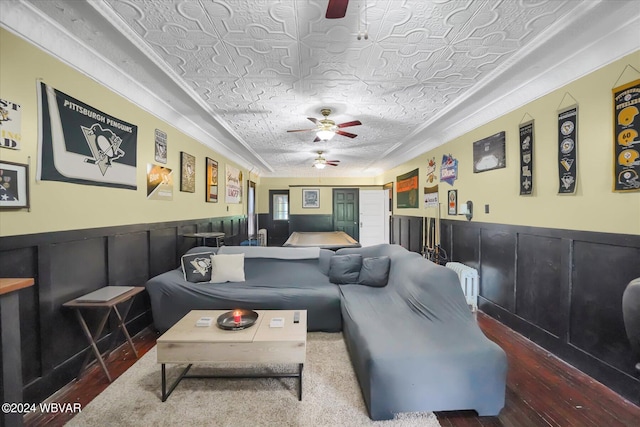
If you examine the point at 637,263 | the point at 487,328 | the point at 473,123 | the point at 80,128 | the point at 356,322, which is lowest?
the point at 487,328

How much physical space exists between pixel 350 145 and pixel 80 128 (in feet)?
14.0

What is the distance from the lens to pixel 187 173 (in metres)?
4.04

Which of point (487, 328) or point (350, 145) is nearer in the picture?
point (487, 328)

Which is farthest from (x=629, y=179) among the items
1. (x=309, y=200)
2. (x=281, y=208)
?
(x=281, y=208)

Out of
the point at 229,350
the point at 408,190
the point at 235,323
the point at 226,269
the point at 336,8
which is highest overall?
the point at 336,8

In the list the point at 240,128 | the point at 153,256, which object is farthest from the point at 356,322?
the point at 240,128

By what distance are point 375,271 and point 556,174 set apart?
6.57 feet

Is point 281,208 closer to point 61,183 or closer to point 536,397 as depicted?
point 61,183

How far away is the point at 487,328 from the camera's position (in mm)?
3090

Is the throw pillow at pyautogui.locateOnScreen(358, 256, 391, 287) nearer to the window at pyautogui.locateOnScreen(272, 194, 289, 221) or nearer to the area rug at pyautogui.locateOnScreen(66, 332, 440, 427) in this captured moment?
the area rug at pyautogui.locateOnScreen(66, 332, 440, 427)

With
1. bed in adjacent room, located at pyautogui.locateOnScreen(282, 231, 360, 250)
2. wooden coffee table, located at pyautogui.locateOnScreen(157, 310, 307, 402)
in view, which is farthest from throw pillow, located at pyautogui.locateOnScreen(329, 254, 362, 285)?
wooden coffee table, located at pyautogui.locateOnScreen(157, 310, 307, 402)

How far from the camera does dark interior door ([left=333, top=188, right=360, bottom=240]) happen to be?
918cm

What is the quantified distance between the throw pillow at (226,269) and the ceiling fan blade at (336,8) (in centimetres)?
275

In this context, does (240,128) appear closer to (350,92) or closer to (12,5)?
(350,92)
